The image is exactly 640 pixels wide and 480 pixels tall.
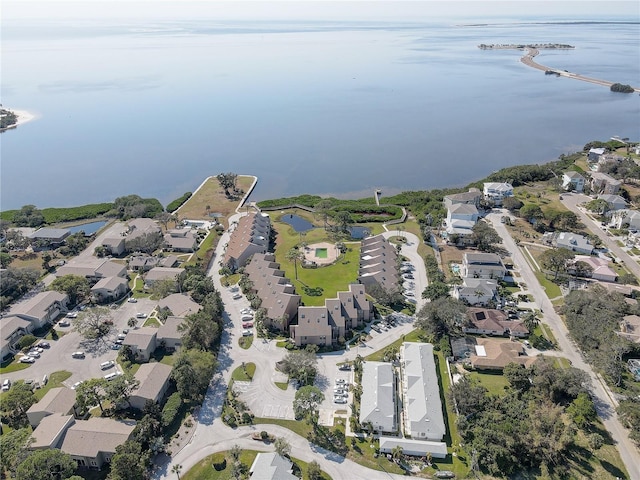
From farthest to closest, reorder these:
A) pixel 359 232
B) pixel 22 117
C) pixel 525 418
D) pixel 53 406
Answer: pixel 22 117 → pixel 359 232 → pixel 53 406 → pixel 525 418

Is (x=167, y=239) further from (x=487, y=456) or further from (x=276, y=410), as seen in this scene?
(x=487, y=456)

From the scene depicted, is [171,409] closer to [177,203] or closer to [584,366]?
[584,366]

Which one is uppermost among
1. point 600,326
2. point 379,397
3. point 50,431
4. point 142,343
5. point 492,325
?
point 50,431

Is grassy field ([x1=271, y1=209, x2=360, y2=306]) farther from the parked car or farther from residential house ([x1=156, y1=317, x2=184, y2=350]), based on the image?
the parked car

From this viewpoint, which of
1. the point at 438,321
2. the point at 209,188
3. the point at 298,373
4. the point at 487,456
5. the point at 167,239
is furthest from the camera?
the point at 209,188

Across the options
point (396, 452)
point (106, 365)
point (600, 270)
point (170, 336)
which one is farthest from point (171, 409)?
point (600, 270)

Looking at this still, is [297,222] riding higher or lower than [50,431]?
lower

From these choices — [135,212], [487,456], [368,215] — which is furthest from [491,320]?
[135,212]

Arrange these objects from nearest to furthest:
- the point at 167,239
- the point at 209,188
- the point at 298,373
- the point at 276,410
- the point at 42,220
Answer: the point at 276,410
the point at 298,373
the point at 167,239
the point at 42,220
the point at 209,188
